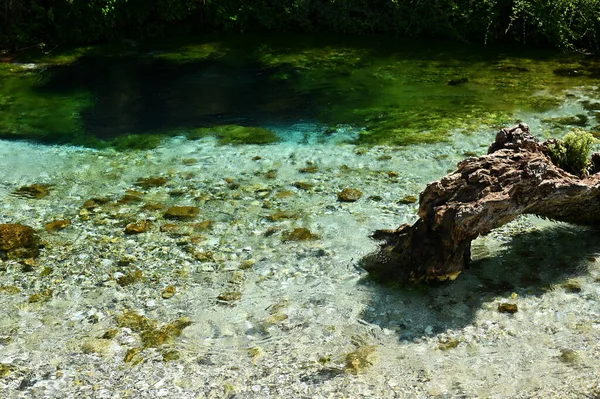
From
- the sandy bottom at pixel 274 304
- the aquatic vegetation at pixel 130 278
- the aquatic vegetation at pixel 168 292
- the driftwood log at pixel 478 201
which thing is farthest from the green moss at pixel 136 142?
the driftwood log at pixel 478 201

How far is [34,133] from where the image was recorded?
14.4 m

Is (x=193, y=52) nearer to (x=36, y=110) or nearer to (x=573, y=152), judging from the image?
(x=36, y=110)

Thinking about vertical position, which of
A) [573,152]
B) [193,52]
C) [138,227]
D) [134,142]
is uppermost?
[573,152]

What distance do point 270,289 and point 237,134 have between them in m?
6.55

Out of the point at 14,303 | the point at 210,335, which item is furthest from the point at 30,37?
the point at 210,335

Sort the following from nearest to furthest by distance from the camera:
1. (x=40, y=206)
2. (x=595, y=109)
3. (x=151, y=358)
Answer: (x=151, y=358)
(x=40, y=206)
(x=595, y=109)

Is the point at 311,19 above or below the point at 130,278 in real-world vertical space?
above

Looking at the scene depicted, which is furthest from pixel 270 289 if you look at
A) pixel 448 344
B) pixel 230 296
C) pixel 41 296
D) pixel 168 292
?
pixel 41 296

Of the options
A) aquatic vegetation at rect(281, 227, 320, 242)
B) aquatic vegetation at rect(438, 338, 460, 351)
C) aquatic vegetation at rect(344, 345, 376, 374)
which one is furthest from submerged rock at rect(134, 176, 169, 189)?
aquatic vegetation at rect(438, 338, 460, 351)

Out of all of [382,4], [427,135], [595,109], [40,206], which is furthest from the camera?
[382,4]

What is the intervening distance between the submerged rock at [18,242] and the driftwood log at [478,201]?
15.4 feet

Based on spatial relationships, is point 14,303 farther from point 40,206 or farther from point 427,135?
point 427,135

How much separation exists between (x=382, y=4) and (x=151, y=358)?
18861mm

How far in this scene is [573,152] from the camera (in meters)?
8.61
